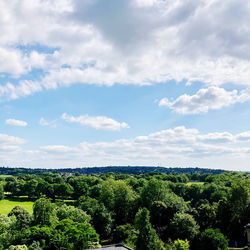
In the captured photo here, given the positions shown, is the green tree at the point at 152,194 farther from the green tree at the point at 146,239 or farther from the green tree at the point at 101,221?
the green tree at the point at 146,239

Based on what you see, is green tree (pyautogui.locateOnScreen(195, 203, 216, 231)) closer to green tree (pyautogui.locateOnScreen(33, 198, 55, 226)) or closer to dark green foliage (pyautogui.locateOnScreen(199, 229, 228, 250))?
dark green foliage (pyautogui.locateOnScreen(199, 229, 228, 250))

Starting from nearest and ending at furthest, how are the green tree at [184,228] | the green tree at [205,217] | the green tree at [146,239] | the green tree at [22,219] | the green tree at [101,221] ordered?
1. the green tree at [146,239]
2. the green tree at [184,228]
3. the green tree at [22,219]
4. the green tree at [205,217]
5. the green tree at [101,221]

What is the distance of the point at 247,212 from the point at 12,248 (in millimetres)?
46907

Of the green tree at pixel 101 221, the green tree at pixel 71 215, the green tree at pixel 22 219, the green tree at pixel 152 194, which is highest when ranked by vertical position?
the green tree at pixel 152 194

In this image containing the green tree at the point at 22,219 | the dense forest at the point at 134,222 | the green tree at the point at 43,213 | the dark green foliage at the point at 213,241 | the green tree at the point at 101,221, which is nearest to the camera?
the dense forest at the point at 134,222

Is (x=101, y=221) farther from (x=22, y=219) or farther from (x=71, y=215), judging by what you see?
(x=22, y=219)

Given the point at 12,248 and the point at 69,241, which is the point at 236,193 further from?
the point at 12,248

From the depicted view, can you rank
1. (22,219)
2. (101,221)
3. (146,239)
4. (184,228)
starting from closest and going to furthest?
1. (146,239)
2. (184,228)
3. (22,219)
4. (101,221)

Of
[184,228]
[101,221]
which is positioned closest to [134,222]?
[101,221]

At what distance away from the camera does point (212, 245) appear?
39.0 metres

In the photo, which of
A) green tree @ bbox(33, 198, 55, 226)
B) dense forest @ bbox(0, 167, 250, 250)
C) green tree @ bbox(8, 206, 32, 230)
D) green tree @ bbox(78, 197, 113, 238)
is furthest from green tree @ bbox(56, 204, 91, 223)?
green tree @ bbox(8, 206, 32, 230)

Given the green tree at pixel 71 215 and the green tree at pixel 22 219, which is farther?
the green tree at pixel 71 215

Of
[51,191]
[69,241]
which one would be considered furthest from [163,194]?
[51,191]

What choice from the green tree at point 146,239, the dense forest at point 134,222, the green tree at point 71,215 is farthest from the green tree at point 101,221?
the green tree at point 146,239
